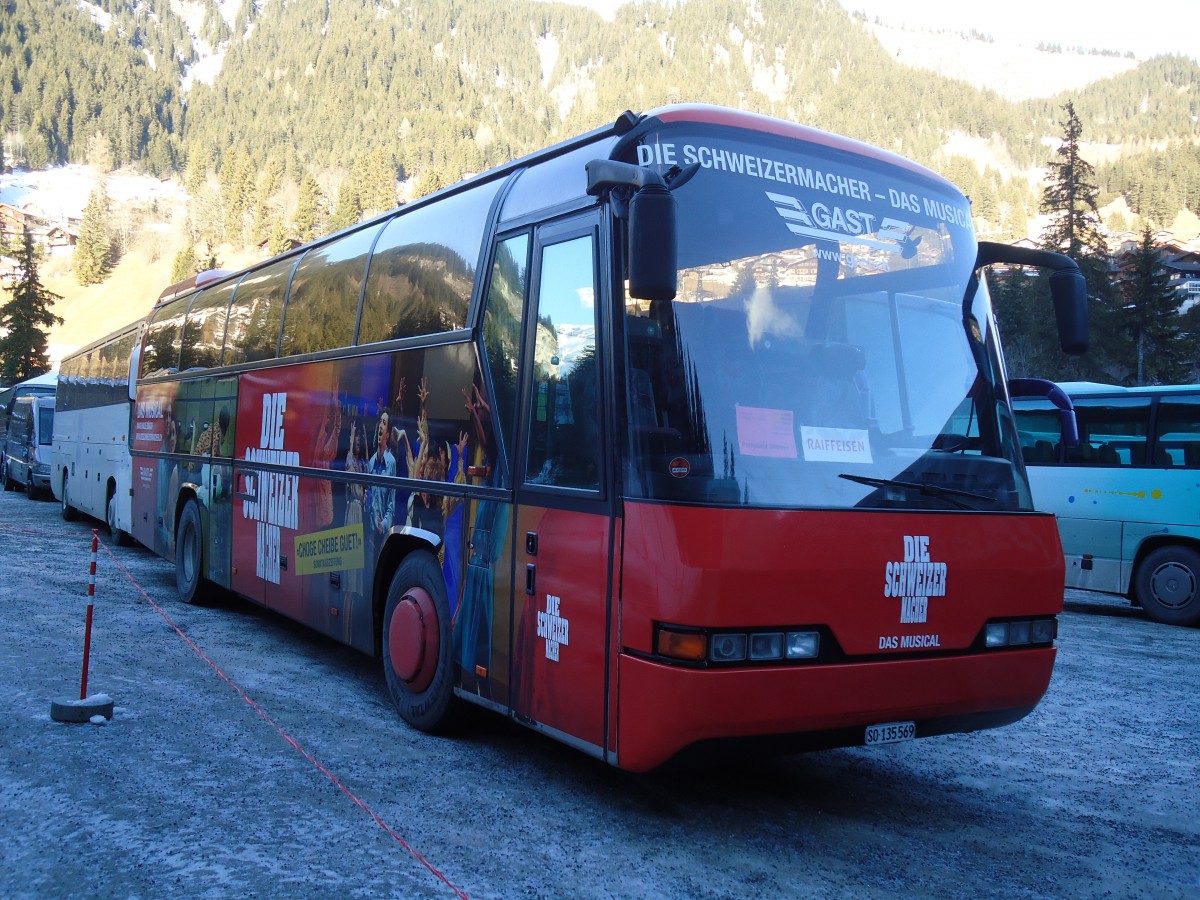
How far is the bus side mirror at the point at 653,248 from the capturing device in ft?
14.1

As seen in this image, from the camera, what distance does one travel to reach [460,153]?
502 feet

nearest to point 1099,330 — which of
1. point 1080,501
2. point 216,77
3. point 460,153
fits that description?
point 1080,501

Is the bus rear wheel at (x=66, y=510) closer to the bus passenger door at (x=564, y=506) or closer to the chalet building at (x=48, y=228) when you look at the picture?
the bus passenger door at (x=564, y=506)

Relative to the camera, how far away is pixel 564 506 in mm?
5066

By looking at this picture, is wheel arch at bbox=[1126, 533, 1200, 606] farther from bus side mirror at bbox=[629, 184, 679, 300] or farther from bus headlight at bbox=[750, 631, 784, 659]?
bus side mirror at bbox=[629, 184, 679, 300]

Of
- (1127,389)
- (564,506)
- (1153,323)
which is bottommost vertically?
(564,506)

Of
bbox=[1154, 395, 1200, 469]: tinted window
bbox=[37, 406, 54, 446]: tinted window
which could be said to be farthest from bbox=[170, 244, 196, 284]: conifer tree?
bbox=[1154, 395, 1200, 469]: tinted window

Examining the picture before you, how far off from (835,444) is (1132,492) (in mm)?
11164

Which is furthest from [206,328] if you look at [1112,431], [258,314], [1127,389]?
[1127,389]

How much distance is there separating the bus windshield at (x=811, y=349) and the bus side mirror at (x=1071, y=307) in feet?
1.45

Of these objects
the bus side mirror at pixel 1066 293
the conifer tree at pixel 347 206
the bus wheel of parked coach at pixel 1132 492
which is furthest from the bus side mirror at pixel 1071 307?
the conifer tree at pixel 347 206

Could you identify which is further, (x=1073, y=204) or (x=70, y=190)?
(x=70, y=190)

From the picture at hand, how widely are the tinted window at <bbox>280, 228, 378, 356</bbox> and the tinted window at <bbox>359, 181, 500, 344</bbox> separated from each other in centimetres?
27

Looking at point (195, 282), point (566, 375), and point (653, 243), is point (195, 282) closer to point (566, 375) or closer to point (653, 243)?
point (566, 375)
